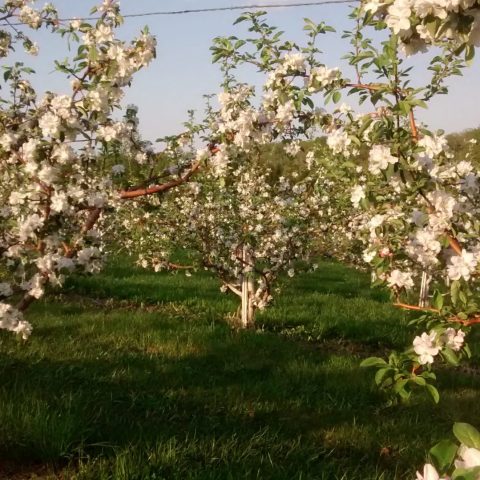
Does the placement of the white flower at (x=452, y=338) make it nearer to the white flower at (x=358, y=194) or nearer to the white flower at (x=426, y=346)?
the white flower at (x=426, y=346)

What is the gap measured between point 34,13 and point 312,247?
5.67 m

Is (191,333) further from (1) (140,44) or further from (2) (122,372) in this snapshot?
(1) (140,44)

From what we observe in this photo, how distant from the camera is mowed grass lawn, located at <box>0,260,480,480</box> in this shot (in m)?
3.50

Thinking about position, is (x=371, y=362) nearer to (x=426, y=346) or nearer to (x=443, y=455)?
(x=426, y=346)

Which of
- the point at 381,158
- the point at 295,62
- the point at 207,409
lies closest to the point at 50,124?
the point at 295,62

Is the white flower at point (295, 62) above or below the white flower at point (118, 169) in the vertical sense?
above

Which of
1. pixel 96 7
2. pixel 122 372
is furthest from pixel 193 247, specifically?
pixel 96 7

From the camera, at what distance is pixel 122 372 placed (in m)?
5.47

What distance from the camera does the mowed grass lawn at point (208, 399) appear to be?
3.50 meters

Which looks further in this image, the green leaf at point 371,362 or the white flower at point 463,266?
the green leaf at point 371,362

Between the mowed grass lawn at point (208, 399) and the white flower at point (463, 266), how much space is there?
5.31 ft

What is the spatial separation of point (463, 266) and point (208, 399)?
3.21 meters

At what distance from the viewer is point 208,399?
5.14 meters

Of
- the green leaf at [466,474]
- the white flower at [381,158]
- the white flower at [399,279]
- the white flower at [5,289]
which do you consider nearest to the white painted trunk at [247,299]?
the white flower at [5,289]
